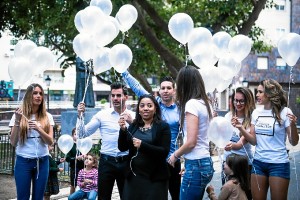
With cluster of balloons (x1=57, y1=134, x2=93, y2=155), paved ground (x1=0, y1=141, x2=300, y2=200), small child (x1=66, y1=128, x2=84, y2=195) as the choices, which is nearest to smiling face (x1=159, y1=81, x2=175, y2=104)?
cluster of balloons (x1=57, y1=134, x2=93, y2=155)

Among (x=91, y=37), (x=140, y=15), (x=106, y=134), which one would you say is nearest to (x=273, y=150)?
(x=106, y=134)

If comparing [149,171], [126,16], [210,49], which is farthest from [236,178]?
[126,16]

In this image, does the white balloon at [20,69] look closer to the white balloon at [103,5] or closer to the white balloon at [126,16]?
the white balloon at [103,5]

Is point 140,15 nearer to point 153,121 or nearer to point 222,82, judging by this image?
point 222,82

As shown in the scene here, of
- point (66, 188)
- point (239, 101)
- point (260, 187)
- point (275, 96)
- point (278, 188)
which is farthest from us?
point (66, 188)

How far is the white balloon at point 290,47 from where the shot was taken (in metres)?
5.52

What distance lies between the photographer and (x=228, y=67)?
613 centimetres

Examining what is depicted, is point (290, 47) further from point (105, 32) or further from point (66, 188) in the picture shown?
point (66, 188)

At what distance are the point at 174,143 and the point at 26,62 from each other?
1887mm

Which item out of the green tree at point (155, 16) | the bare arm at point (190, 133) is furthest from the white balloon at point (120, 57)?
the green tree at point (155, 16)

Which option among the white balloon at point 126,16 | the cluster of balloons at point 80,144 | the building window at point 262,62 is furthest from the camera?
the building window at point 262,62

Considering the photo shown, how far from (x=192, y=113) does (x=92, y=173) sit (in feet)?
9.79

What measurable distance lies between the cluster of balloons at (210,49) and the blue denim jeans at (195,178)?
5.63ft

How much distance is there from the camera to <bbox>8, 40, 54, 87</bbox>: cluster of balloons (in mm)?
5363
